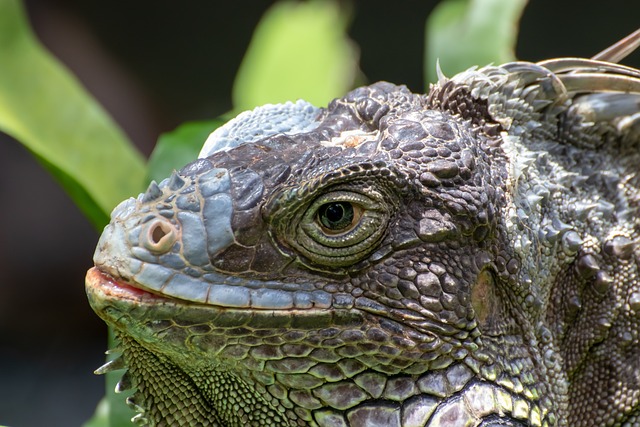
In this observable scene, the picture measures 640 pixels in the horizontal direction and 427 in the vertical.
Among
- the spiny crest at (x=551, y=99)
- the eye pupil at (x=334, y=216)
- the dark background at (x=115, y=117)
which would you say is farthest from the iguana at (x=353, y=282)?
the dark background at (x=115, y=117)

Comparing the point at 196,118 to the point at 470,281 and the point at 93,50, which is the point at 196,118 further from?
the point at 470,281

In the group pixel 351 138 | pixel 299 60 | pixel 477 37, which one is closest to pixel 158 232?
pixel 351 138

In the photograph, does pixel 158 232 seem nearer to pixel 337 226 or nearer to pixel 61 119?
pixel 337 226

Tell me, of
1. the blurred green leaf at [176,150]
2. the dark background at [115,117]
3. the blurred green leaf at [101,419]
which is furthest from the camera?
the dark background at [115,117]

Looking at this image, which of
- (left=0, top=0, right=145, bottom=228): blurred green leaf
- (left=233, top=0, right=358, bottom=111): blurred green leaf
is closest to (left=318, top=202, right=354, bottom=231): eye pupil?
(left=0, top=0, right=145, bottom=228): blurred green leaf

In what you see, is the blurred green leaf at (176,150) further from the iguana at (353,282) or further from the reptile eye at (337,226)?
the reptile eye at (337,226)

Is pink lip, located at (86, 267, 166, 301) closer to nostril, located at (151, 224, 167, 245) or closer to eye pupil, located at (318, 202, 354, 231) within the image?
nostril, located at (151, 224, 167, 245)

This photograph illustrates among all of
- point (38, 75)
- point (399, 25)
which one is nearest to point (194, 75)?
point (399, 25)
